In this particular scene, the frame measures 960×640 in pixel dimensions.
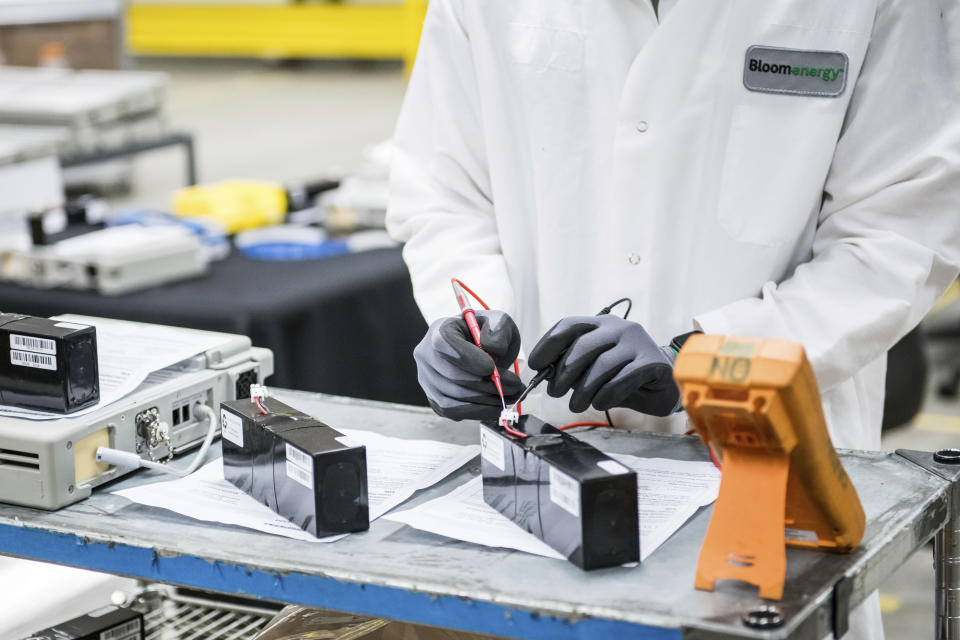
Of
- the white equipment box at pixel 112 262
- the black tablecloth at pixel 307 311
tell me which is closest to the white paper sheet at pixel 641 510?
the black tablecloth at pixel 307 311

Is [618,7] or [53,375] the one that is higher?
[618,7]

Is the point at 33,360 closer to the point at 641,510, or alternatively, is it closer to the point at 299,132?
the point at 641,510

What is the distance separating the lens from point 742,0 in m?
1.28

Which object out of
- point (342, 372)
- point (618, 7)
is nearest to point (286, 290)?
point (342, 372)

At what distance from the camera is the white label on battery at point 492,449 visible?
1.01m

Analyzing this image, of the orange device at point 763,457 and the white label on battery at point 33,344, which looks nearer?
the orange device at point 763,457

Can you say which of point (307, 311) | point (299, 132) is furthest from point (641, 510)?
point (299, 132)

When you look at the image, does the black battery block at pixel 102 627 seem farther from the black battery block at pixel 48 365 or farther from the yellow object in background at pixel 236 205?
the yellow object in background at pixel 236 205

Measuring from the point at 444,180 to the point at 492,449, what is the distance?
0.56 meters

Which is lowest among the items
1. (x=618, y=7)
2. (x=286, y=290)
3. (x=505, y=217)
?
(x=286, y=290)

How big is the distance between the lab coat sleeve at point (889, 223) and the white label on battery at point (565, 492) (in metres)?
0.39

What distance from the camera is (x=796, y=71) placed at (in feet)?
4.12

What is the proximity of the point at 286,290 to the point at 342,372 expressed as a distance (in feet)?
0.73

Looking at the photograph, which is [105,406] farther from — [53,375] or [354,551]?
[354,551]
